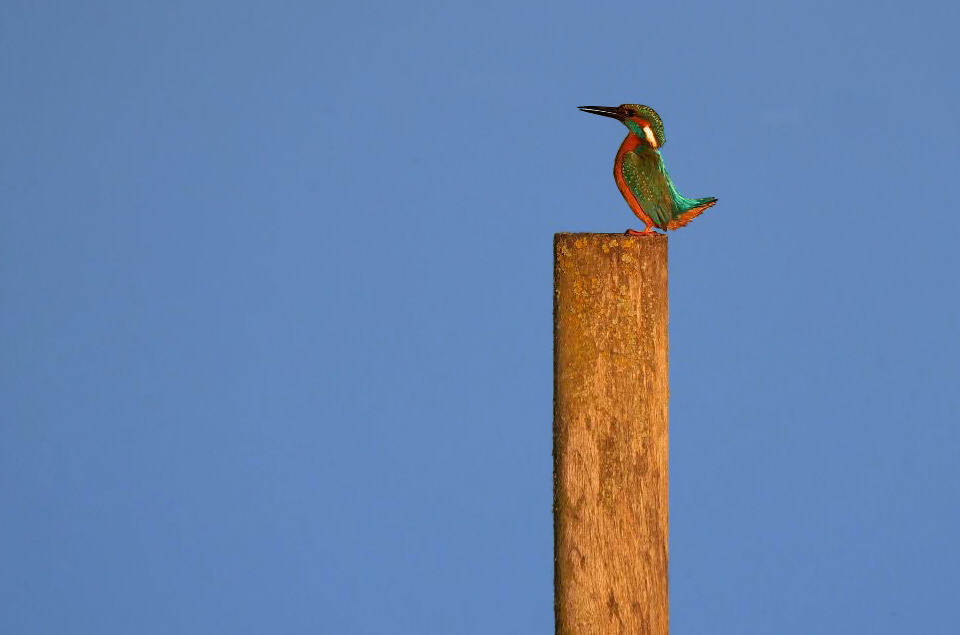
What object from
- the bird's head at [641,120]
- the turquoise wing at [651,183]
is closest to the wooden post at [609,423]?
the turquoise wing at [651,183]

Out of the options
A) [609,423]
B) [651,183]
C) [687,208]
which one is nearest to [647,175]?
[651,183]

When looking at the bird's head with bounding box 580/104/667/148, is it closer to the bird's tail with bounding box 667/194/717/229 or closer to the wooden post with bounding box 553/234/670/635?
the bird's tail with bounding box 667/194/717/229

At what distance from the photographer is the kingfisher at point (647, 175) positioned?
11.5ft

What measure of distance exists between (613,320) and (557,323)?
0.15 meters

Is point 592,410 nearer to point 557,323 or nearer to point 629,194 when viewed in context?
point 557,323

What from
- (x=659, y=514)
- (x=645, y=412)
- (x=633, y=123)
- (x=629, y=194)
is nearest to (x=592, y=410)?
(x=645, y=412)

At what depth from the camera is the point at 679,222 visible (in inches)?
141

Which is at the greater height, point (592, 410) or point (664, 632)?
point (592, 410)

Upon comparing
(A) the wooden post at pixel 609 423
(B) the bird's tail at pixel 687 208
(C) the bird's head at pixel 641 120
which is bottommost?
(A) the wooden post at pixel 609 423

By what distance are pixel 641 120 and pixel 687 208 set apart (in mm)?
307

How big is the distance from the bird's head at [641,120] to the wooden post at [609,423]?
631mm

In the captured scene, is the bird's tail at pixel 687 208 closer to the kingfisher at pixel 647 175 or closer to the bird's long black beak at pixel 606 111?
the kingfisher at pixel 647 175

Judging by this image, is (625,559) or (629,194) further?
(629,194)

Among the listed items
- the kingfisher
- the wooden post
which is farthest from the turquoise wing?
the wooden post
